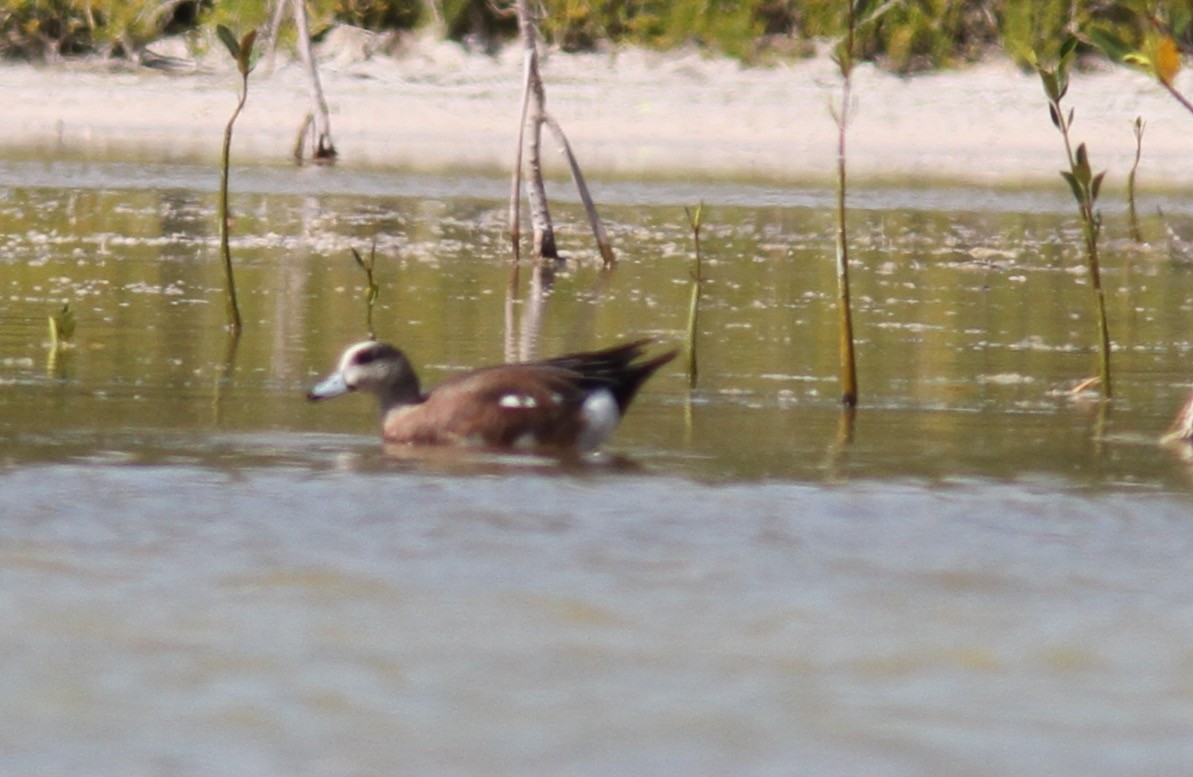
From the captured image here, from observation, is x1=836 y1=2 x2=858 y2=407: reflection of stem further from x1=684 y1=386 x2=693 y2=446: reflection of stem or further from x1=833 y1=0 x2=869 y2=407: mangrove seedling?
x1=684 y1=386 x2=693 y2=446: reflection of stem

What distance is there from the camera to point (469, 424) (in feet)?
26.3

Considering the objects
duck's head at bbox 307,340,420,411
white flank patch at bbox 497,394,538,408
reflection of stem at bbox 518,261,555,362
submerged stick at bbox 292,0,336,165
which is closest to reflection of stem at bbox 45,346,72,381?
duck's head at bbox 307,340,420,411

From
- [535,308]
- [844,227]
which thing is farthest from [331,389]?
[535,308]

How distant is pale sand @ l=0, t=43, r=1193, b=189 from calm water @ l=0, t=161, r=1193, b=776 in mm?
18224

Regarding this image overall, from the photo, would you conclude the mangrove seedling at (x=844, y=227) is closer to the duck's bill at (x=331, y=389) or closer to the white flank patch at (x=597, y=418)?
the white flank patch at (x=597, y=418)

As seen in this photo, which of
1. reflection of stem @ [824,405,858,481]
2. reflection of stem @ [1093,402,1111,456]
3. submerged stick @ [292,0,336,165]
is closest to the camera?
reflection of stem @ [824,405,858,481]

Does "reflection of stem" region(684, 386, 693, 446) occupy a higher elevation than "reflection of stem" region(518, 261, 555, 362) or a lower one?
higher

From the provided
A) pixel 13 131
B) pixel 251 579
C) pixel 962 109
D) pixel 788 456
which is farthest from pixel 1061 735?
pixel 13 131

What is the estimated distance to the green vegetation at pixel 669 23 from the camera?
3428 centimetres

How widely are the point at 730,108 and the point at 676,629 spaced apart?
2845 centimetres

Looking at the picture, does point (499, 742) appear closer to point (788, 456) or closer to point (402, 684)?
point (402, 684)

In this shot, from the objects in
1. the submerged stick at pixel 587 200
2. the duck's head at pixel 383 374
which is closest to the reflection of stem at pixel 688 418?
the duck's head at pixel 383 374

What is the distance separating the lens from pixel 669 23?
35.1m

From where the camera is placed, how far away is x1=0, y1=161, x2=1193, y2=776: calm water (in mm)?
4523
